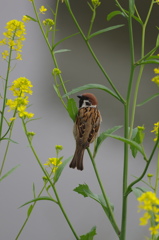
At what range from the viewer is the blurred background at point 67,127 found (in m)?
1.48

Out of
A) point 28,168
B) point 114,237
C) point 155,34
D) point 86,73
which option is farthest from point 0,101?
point 155,34

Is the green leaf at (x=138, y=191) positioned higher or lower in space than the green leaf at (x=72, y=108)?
lower

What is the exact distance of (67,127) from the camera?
64.7 inches

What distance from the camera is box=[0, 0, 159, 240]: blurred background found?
4.84 ft

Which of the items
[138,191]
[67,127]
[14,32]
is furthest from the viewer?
[67,127]

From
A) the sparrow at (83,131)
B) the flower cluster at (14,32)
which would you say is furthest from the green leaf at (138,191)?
the flower cluster at (14,32)

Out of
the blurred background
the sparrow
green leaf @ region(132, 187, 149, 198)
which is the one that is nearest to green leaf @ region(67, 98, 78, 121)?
the sparrow

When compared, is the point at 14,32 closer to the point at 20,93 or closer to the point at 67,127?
the point at 20,93

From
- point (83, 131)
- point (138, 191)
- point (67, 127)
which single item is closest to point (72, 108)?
point (83, 131)

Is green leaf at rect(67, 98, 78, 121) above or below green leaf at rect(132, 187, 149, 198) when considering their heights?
above

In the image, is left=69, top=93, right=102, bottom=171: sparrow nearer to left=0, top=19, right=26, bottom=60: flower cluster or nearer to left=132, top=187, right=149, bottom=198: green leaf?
left=132, top=187, right=149, bottom=198: green leaf

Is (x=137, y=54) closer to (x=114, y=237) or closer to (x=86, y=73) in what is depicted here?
(x=86, y=73)

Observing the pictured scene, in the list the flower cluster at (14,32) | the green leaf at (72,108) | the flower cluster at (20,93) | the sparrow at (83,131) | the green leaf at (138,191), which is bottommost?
the green leaf at (138,191)

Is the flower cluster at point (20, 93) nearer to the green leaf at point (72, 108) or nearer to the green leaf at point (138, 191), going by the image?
the green leaf at point (72, 108)
